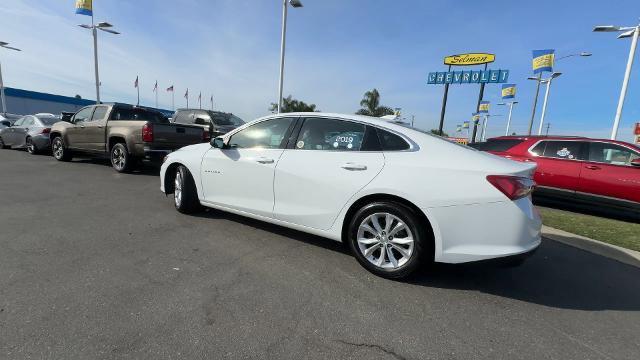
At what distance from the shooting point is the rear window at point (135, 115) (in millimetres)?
9188

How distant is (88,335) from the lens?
217 centimetres

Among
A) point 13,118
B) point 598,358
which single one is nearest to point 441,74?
point 13,118

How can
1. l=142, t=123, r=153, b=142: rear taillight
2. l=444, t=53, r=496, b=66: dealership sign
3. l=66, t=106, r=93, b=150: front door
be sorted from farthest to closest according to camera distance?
l=444, t=53, r=496, b=66: dealership sign
l=66, t=106, r=93, b=150: front door
l=142, t=123, r=153, b=142: rear taillight

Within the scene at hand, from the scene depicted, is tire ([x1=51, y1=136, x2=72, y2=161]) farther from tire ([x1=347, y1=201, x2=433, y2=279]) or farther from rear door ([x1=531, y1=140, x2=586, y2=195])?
rear door ([x1=531, y1=140, x2=586, y2=195])

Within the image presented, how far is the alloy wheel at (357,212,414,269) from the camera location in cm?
311

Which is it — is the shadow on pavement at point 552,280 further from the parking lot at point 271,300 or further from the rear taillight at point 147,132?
the rear taillight at point 147,132

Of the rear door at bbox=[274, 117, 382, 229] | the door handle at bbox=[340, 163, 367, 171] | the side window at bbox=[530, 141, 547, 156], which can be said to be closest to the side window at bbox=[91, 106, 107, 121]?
the rear door at bbox=[274, 117, 382, 229]

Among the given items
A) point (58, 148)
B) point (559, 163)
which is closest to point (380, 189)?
point (559, 163)

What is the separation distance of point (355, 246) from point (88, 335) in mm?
2232

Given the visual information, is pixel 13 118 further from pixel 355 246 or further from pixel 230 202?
pixel 355 246

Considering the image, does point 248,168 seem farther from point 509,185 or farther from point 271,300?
point 509,185

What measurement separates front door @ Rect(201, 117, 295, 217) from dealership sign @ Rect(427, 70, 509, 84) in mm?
36954

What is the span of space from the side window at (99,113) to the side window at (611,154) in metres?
11.7

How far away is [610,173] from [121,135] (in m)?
10.8
